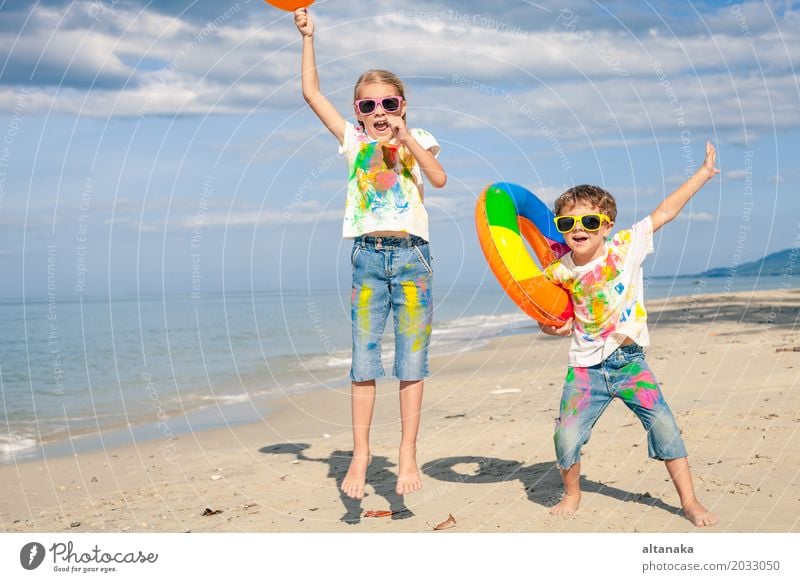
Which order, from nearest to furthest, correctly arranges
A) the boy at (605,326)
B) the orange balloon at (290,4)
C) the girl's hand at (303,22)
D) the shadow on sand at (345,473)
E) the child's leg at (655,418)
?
1. the child's leg at (655,418)
2. the boy at (605,326)
3. the girl's hand at (303,22)
4. the orange balloon at (290,4)
5. the shadow on sand at (345,473)

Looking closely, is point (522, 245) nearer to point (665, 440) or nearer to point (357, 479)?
point (665, 440)

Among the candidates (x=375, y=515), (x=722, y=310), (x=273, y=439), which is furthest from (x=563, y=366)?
(x=722, y=310)

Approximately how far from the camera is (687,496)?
5.80m

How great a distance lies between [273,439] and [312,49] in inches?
211

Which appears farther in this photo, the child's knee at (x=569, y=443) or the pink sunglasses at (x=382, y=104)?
the pink sunglasses at (x=382, y=104)

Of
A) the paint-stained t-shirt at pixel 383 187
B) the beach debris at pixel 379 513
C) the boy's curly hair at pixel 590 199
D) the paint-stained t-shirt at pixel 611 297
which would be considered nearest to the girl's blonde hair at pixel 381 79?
the paint-stained t-shirt at pixel 383 187

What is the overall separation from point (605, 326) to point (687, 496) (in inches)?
48.2

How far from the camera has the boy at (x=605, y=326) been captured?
593 cm

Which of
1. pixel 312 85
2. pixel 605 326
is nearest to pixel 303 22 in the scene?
pixel 312 85

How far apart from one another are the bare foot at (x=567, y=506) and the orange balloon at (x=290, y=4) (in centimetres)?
394
